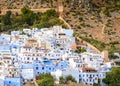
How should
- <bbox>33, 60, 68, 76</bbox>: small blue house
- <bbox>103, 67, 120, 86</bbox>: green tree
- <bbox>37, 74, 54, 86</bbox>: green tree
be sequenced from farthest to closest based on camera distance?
<bbox>103, 67, 120, 86</bbox>: green tree < <bbox>33, 60, 68, 76</bbox>: small blue house < <bbox>37, 74, 54, 86</bbox>: green tree

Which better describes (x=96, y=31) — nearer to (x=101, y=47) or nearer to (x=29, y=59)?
(x=101, y=47)

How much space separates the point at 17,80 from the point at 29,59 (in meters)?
3.50

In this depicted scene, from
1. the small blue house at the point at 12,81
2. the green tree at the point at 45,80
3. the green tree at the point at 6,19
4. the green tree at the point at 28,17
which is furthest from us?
the green tree at the point at 6,19

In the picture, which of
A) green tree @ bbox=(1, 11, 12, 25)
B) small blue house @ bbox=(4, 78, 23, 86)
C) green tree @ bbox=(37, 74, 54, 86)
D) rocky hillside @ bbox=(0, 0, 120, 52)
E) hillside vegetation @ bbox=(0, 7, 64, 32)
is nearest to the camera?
green tree @ bbox=(37, 74, 54, 86)

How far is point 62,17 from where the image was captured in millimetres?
78625

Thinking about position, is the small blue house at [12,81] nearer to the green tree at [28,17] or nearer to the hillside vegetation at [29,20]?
the hillside vegetation at [29,20]

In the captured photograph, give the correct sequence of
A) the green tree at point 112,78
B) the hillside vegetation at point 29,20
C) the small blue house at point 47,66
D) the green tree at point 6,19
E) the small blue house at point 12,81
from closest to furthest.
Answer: the small blue house at point 12,81 → the small blue house at point 47,66 → the green tree at point 112,78 → the hillside vegetation at point 29,20 → the green tree at point 6,19

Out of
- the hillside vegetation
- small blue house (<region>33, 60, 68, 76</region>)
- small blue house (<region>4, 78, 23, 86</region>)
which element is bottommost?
small blue house (<region>4, 78, 23, 86</region>)

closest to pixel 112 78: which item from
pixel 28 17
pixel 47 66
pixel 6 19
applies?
pixel 47 66

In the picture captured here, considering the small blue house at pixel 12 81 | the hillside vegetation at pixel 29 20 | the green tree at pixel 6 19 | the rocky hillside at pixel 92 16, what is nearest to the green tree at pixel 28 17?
the hillside vegetation at pixel 29 20

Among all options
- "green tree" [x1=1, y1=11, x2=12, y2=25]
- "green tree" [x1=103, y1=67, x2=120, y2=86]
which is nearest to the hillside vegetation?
"green tree" [x1=1, y1=11, x2=12, y2=25]

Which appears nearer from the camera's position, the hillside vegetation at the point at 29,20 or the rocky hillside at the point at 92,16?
the rocky hillside at the point at 92,16

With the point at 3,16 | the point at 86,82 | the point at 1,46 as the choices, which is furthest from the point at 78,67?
the point at 3,16

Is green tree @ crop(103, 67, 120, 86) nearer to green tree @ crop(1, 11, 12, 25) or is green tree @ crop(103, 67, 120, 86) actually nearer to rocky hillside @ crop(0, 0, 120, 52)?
rocky hillside @ crop(0, 0, 120, 52)
